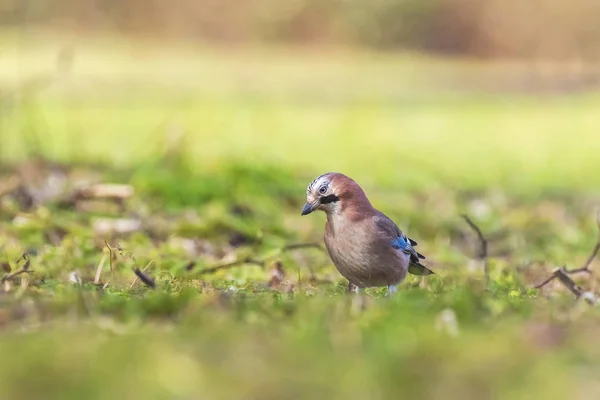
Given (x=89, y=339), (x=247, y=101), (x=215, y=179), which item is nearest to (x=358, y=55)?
(x=247, y=101)

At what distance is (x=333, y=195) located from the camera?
3850 mm

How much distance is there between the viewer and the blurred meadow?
96.3 inches

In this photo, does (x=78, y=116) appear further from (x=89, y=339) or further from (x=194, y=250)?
(x=89, y=339)

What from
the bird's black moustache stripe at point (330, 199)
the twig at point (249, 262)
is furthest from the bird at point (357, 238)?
the twig at point (249, 262)

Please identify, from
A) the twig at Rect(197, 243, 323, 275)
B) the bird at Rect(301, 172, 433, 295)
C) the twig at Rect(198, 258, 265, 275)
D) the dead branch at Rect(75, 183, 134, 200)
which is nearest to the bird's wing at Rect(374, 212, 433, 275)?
the bird at Rect(301, 172, 433, 295)

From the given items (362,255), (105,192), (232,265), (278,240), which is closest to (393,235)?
(362,255)

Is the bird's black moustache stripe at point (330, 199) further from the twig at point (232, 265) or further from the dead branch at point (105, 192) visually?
the dead branch at point (105, 192)

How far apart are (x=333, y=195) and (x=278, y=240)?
1904mm

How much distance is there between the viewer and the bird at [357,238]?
147 inches

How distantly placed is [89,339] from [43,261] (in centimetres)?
194

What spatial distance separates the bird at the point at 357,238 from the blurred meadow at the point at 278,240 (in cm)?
13

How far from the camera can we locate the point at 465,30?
25.1 m

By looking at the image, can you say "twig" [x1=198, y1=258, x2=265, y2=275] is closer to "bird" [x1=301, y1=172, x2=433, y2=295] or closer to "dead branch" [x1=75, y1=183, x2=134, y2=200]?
"bird" [x1=301, y1=172, x2=433, y2=295]

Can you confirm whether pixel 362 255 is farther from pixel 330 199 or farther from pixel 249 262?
pixel 249 262
